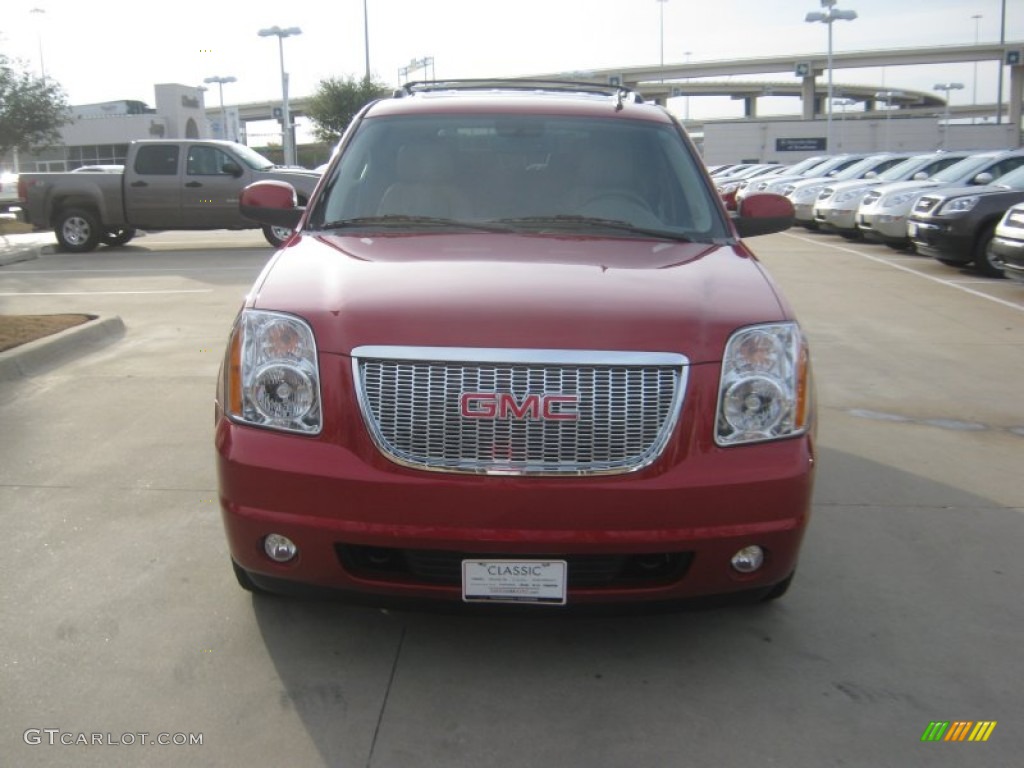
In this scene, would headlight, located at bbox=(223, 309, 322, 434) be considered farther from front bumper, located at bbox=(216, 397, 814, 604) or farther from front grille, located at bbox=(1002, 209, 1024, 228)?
front grille, located at bbox=(1002, 209, 1024, 228)

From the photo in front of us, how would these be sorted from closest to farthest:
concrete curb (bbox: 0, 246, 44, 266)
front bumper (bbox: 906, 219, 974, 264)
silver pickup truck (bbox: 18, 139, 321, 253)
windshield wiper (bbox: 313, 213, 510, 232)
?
windshield wiper (bbox: 313, 213, 510, 232) < front bumper (bbox: 906, 219, 974, 264) < concrete curb (bbox: 0, 246, 44, 266) < silver pickup truck (bbox: 18, 139, 321, 253)

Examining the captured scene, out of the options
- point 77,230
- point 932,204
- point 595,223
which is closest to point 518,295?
point 595,223

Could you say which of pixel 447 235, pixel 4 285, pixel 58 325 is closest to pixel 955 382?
pixel 447 235

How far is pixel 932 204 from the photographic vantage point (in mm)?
14289

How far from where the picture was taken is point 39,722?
9.84 ft

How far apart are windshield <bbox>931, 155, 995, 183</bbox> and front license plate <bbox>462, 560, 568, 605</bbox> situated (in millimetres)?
14397

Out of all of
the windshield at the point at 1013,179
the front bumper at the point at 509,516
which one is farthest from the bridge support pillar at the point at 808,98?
the front bumper at the point at 509,516

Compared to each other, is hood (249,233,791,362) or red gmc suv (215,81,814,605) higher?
hood (249,233,791,362)

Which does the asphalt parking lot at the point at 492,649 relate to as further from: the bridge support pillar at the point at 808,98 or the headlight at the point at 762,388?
the bridge support pillar at the point at 808,98

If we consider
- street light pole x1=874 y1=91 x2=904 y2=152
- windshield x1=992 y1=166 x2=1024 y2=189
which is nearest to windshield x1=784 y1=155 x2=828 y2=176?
windshield x1=992 y1=166 x2=1024 y2=189

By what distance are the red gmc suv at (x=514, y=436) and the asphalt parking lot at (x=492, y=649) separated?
0.31 metres

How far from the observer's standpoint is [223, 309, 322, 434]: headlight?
123 inches

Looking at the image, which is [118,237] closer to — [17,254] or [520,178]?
[17,254]

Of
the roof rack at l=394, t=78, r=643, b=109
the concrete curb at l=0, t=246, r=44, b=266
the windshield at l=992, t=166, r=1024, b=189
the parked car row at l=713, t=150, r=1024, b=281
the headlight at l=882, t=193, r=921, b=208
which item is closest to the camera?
the roof rack at l=394, t=78, r=643, b=109
